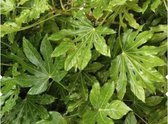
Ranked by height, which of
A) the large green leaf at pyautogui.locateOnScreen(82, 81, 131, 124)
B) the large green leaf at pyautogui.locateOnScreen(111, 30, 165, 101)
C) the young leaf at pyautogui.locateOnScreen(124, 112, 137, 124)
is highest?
the large green leaf at pyautogui.locateOnScreen(111, 30, 165, 101)

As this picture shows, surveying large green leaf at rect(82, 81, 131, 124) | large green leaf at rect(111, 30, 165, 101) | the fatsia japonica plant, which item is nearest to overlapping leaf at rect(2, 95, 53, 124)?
the fatsia japonica plant

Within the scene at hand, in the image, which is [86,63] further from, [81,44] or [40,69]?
[40,69]

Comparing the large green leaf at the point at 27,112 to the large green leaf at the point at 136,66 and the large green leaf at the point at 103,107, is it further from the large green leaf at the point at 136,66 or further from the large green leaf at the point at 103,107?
the large green leaf at the point at 136,66

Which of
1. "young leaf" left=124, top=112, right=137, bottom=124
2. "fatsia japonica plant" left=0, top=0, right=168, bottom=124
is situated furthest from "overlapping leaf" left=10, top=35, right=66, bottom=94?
"young leaf" left=124, top=112, right=137, bottom=124

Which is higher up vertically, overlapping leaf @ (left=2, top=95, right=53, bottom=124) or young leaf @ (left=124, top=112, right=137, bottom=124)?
overlapping leaf @ (left=2, top=95, right=53, bottom=124)

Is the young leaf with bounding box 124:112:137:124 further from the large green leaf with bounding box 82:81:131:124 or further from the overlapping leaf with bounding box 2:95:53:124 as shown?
the overlapping leaf with bounding box 2:95:53:124

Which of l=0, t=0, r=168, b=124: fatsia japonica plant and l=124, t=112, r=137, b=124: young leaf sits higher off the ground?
l=0, t=0, r=168, b=124: fatsia japonica plant

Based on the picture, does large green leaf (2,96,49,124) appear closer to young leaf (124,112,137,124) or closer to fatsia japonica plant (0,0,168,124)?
fatsia japonica plant (0,0,168,124)

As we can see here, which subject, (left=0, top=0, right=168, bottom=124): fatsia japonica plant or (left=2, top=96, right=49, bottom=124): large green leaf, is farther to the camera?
(left=2, top=96, right=49, bottom=124): large green leaf

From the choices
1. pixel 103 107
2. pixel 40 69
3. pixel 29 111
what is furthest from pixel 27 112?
pixel 103 107
